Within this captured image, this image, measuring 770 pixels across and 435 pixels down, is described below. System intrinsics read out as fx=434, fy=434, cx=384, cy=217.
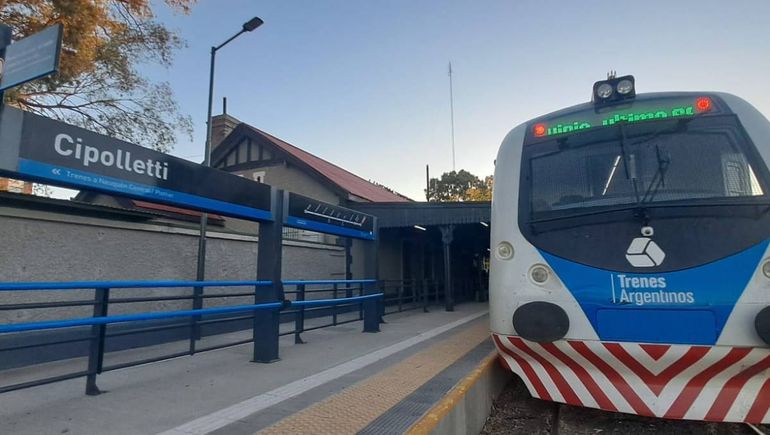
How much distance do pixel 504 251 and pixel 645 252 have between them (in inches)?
38.8

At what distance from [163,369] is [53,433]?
2.02 metres

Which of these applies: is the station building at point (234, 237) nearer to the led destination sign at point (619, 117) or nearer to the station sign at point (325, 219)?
the station sign at point (325, 219)

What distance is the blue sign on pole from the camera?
3.53m

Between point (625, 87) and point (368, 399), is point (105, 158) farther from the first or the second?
point (625, 87)

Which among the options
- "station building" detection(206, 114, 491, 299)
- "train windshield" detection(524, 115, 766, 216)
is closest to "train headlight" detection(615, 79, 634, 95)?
"train windshield" detection(524, 115, 766, 216)

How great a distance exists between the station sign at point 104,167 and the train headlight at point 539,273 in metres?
3.40

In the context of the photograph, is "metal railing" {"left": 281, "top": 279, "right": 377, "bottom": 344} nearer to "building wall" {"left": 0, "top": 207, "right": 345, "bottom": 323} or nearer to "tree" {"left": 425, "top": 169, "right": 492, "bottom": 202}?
"building wall" {"left": 0, "top": 207, "right": 345, "bottom": 323}

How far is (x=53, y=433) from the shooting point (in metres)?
3.05

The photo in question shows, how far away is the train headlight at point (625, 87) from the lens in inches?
146

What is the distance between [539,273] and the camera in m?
3.31

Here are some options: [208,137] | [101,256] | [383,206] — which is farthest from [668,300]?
[383,206]

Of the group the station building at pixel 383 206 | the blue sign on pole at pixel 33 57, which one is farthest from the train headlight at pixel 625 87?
the station building at pixel 383 206

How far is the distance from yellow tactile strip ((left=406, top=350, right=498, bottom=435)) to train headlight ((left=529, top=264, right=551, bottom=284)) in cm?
103

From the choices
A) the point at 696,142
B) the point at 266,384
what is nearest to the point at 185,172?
the point at 266,384
